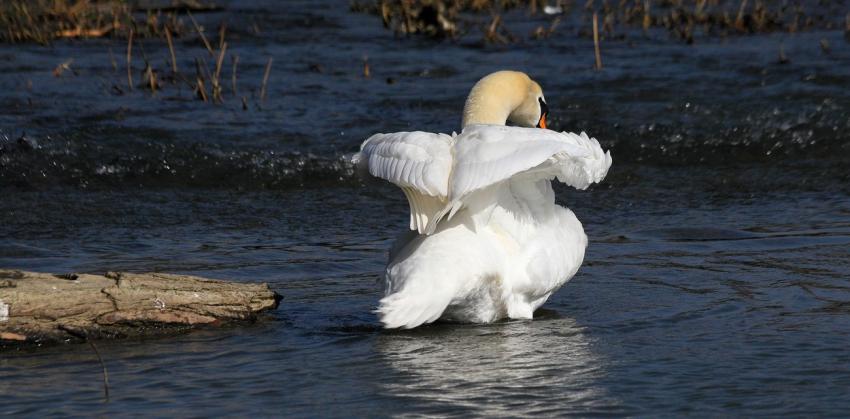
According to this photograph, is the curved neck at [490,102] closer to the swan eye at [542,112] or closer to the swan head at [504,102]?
A: the swan head at [504,102]

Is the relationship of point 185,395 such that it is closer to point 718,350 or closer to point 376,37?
point 718,350

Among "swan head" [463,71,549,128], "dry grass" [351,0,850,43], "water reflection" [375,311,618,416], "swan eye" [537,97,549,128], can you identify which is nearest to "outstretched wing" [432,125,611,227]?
"water reflection" [375,311,618,416]

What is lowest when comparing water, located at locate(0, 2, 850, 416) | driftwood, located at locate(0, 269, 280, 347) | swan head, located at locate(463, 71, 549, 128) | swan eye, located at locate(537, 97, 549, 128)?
water, located at locate(0, 2, 850, 416)

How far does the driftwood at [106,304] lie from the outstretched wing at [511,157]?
3.13ft

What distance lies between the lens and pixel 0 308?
194 inches

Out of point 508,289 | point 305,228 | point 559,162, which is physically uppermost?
point 559,162

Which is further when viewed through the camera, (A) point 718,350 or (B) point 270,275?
(B) point 270,275

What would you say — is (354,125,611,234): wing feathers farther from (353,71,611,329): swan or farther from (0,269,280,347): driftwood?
(0,269,280,347): driftwood

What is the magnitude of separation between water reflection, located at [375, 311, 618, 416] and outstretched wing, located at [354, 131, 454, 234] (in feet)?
1.68

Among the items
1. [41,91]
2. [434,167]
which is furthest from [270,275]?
[41,91]

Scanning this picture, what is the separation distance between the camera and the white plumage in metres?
4.98

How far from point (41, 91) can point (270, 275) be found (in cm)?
603

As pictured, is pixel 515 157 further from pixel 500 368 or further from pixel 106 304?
pixel 106 304

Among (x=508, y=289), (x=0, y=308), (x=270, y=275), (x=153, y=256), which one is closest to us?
(x=0, y=308)
